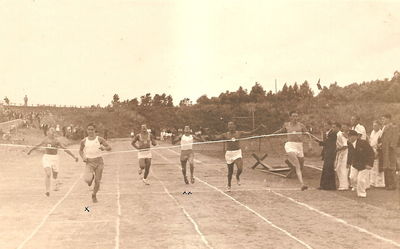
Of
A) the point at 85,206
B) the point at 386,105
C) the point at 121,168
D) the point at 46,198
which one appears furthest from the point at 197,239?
the point at 386,105

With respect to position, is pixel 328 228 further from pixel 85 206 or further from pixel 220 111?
pixel 220 111

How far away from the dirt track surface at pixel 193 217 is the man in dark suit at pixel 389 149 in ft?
2.87

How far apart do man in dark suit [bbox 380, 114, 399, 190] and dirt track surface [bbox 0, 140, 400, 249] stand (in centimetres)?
87

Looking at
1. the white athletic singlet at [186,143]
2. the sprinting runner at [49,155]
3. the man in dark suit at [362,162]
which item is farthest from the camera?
the white athletic singlet at [186,143]

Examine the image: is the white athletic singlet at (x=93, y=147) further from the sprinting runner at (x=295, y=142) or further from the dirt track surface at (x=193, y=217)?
the sprinting runner at (x=295, y=142)

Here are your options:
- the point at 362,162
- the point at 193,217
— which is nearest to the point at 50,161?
the point at 193,217

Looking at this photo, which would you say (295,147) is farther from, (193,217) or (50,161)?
(50,161)

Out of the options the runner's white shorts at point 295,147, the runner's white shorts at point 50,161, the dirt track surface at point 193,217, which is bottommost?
the dirt track surface at point 193,217

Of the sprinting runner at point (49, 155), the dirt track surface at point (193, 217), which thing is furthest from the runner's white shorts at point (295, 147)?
the sprinting runner at point (49, 155)

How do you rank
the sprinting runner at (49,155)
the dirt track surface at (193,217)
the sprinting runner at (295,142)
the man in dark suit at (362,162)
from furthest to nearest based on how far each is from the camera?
the sprinting runner at (295,142) → the sprinting runner at (49,155) → the man in dark suit at (362,162) → the dirt track surface at (193,217)

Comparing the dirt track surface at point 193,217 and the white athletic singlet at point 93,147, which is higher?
the white athletic singlet at point 93,147

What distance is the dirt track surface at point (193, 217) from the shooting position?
8727mm

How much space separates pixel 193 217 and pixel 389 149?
270 inches

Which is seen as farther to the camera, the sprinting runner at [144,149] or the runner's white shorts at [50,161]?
the sprinting runner at [144,149]
